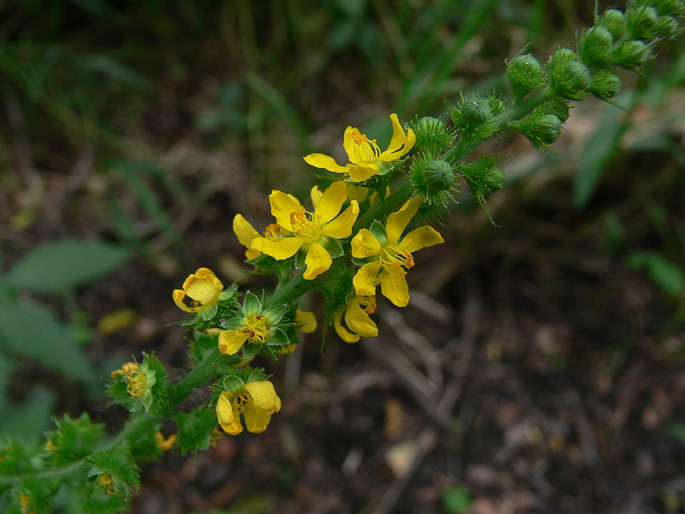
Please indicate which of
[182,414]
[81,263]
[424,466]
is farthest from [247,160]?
[182,414]

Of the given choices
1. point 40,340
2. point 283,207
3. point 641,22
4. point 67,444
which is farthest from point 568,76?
point 40,340

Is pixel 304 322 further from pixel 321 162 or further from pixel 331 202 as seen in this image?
pixel 321 162

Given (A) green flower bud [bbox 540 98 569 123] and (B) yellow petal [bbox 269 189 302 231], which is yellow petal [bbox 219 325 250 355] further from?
(A) green flower bud [bbox 540 98 569 123]

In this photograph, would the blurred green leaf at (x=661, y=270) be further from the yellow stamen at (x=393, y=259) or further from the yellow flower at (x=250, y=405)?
the yellow flower at (x=250, y=405)

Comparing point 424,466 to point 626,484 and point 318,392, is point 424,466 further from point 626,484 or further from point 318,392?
point 626,484

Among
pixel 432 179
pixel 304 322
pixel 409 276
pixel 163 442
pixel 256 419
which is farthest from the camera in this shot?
pixel 409 276

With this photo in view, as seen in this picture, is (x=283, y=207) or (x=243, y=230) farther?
(x=243, y=230)

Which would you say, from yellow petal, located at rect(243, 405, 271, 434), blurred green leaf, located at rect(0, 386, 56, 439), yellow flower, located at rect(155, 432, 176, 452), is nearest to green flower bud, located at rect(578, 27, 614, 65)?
yellow petal, located at rect(243, 405, 271, 434)

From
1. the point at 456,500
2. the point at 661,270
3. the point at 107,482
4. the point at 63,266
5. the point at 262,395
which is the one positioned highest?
the point at 262,395
